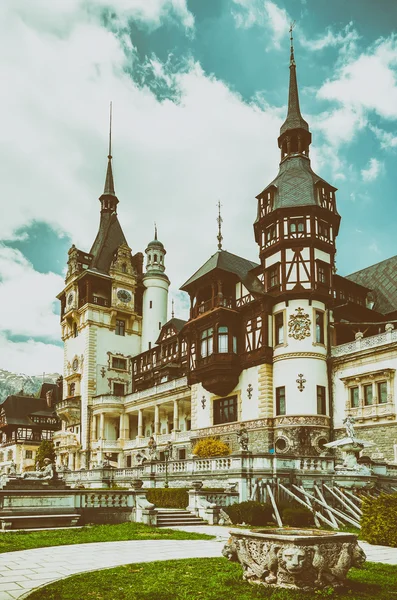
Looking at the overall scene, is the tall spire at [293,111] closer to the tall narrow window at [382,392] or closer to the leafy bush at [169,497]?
the tall narrow window at [382,392]

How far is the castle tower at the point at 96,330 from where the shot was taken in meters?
64.1

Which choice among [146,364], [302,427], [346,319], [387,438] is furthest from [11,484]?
[146,364]

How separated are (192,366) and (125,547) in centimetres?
3233

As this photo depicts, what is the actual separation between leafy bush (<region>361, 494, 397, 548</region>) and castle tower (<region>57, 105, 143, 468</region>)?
4620cm

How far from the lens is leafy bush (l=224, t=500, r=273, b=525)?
22.7m

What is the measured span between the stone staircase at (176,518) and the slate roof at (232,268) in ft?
68.2

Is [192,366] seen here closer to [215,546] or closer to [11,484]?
[11,484]

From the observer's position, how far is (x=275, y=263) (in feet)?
140

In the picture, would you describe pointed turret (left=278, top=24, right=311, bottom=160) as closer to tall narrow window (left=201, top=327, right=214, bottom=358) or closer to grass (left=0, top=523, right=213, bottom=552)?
tall narrow window (left=201, top=327, right=214, bottom=358)

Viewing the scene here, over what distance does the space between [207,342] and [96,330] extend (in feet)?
75.6

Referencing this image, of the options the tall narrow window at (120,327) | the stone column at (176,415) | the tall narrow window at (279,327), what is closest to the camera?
the tall narrow window at (279,327)

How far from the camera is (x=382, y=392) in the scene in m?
37.2

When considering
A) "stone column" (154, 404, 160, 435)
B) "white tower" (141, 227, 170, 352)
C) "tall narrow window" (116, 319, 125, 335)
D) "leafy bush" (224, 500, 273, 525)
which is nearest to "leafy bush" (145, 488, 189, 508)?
"leafy bush" (224, 500, 273, 525)

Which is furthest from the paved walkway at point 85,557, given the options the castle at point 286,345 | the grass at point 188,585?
the castle at point 286,345
